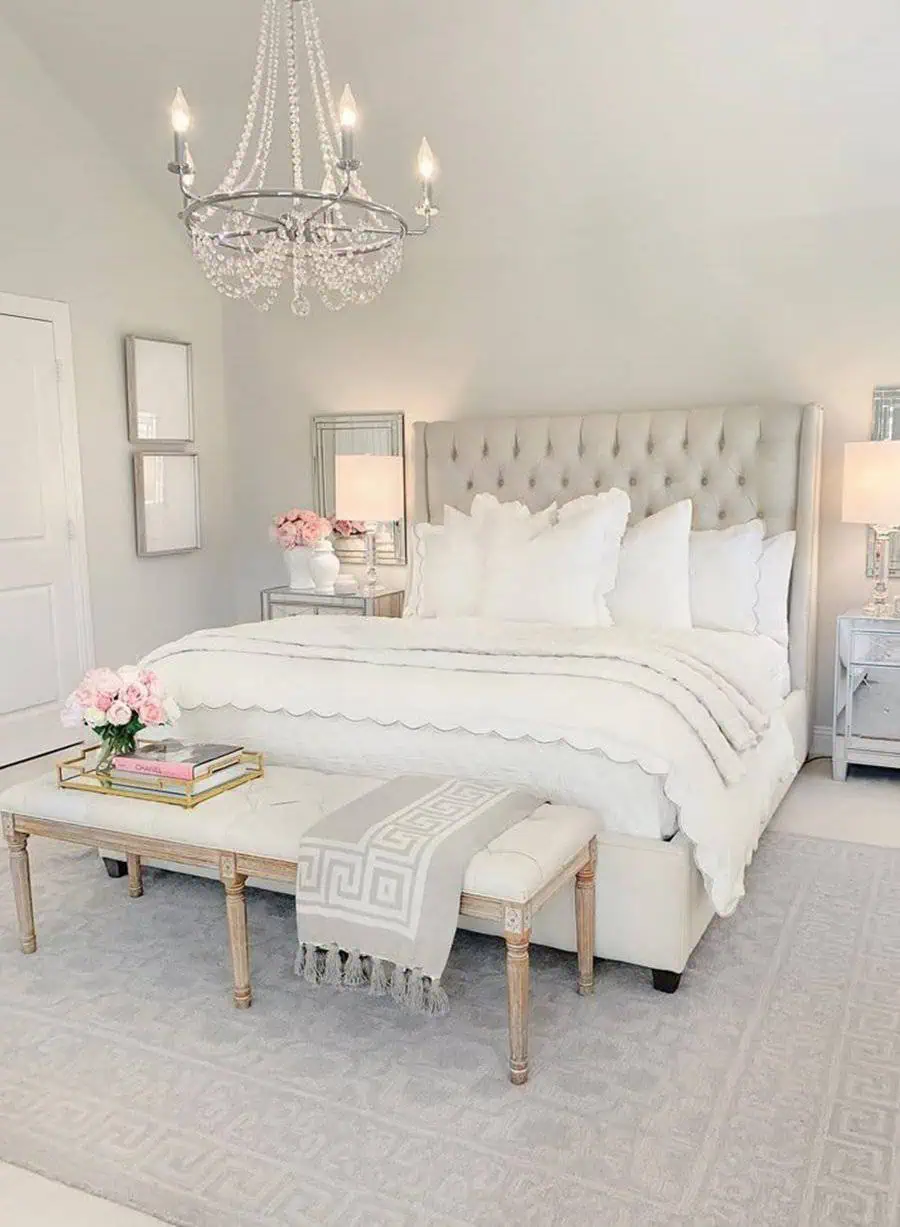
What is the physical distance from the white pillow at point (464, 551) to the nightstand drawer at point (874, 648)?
137 cm

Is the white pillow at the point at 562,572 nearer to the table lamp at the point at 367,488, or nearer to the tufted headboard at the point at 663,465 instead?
the tufted headboard at the point at 663,465

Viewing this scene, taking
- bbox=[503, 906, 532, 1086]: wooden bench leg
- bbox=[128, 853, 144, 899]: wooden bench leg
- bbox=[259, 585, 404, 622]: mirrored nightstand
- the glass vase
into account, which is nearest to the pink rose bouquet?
the glass vase

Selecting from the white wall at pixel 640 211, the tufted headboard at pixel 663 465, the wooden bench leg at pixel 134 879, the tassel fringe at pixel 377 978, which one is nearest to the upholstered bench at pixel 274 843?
the tassel fringe at pixel 377 978

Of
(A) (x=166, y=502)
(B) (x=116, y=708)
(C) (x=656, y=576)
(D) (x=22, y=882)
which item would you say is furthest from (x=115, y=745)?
(A) (x=166, y=502)

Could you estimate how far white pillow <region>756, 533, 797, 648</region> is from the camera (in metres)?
4.46

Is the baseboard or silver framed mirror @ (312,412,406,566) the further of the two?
silver framed mirror @ (312,412,406,566)

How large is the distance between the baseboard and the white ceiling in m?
2.28

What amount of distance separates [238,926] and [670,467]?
10.1 ft

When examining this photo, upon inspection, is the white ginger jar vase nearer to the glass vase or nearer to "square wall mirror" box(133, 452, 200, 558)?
"square wall mirror" box(133, 452, 200, 558)

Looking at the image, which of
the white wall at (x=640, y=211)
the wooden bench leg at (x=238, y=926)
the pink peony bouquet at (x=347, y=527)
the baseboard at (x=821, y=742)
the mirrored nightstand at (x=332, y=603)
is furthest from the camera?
the pink peony bouquet at (x=347, y=527)

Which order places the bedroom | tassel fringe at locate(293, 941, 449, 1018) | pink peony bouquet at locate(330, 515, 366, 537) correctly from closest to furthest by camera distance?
the bedroom, tassel fringe at locate(293, 941, 449, 1018), pink peony bouquet at locate(330, 515, 366, 537)

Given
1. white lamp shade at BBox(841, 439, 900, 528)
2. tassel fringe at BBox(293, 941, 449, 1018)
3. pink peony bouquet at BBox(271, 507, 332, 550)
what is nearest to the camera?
tassel fringe at BBox(293, 941, 449, 1018)

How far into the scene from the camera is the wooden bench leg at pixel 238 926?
2.55 meters

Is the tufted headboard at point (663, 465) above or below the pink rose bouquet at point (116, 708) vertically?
above
